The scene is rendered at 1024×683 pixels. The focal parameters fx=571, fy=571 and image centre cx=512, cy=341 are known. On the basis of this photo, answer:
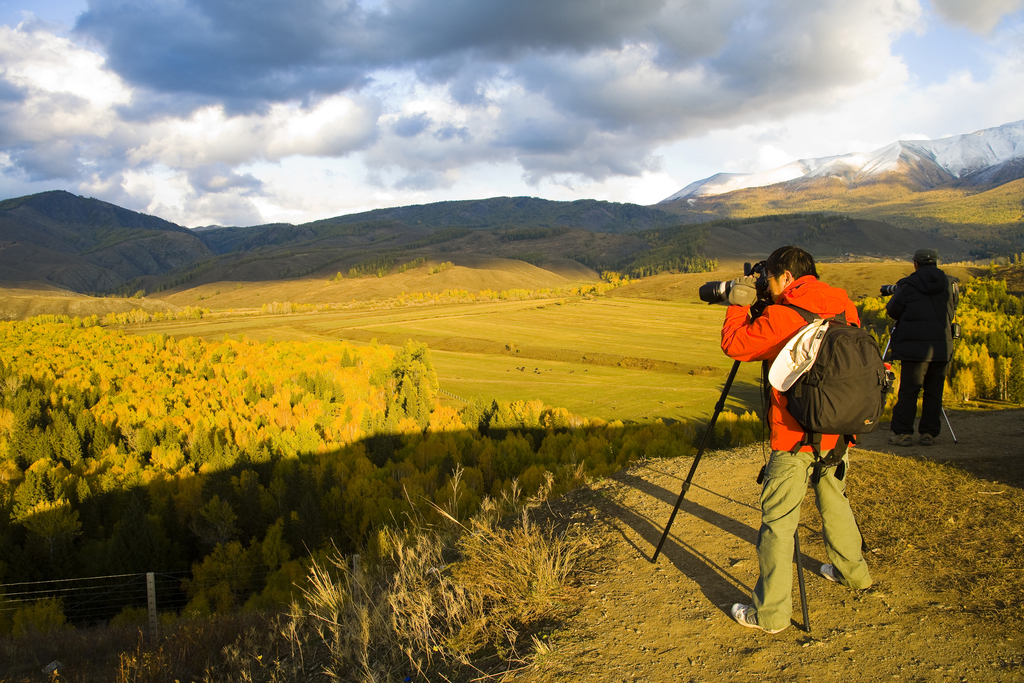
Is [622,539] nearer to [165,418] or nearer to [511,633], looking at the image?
[511,633]

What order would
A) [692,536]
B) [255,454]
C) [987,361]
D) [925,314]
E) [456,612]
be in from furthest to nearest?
[255,454], [987,361], [925,314], [692,536], [456,612]

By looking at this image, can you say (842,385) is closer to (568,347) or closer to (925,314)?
(925,314)

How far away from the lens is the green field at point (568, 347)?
3916cm

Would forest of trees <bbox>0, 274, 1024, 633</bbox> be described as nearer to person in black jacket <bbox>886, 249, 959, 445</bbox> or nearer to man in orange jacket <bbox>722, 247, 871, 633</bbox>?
man in orange jacket <bbox>722, 247, 871, 633</bbox>

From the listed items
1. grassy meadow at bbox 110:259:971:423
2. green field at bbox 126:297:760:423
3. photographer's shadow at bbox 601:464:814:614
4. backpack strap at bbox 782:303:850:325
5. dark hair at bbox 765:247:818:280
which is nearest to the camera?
backpack strap at bbox 782:303:850:325

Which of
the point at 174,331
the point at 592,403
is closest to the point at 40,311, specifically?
the point at 174,331

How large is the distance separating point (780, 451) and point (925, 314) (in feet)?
17.2

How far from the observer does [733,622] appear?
4.11 m

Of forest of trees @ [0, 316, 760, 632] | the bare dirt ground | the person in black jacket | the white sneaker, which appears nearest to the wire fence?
forest of trees @ [0, 316, 760, 632]

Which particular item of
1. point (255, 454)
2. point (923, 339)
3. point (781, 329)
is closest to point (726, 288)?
point (781, 329)

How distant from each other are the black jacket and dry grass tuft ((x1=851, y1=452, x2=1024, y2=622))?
1646mm

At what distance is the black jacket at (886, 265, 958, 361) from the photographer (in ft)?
24.6

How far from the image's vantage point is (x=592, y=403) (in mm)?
38500

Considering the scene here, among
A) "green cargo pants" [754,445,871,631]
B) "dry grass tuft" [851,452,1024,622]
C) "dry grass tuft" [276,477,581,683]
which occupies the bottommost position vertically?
"dry grass tuft" [276,477,581,683]
